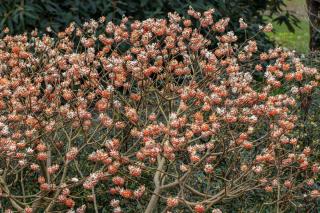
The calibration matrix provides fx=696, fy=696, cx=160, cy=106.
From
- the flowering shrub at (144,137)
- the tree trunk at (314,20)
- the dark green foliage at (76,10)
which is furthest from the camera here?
the tree trunk at (314,20)

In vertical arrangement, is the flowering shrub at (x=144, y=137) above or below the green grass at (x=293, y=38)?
above

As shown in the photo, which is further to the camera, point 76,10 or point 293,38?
point 293,38

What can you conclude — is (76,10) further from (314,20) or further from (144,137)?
(144,137)

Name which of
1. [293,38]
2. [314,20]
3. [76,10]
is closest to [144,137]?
[76,10]

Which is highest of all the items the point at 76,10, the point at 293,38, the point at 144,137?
the point at 144,137

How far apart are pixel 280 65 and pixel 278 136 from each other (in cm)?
83

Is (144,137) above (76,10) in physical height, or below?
above

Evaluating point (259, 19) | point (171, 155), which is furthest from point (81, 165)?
point (259, 19)

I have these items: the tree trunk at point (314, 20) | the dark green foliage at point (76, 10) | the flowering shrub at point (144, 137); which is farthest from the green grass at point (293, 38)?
the flowering shrub at point (144, 137)

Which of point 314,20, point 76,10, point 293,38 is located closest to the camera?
point 76,10

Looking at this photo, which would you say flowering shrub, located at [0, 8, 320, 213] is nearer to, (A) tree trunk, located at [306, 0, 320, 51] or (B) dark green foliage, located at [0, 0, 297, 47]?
(B) dark green foliage, located at [0, 0, 297, 47]

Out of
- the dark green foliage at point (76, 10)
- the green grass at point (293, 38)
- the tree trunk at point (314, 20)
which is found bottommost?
the green grass at point (293, 38)

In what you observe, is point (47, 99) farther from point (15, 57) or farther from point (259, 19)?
point (259, 19)

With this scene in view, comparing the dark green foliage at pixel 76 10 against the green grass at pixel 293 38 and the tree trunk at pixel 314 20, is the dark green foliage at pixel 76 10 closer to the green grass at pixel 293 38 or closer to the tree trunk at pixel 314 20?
the tree trunk at pixel 314 20
